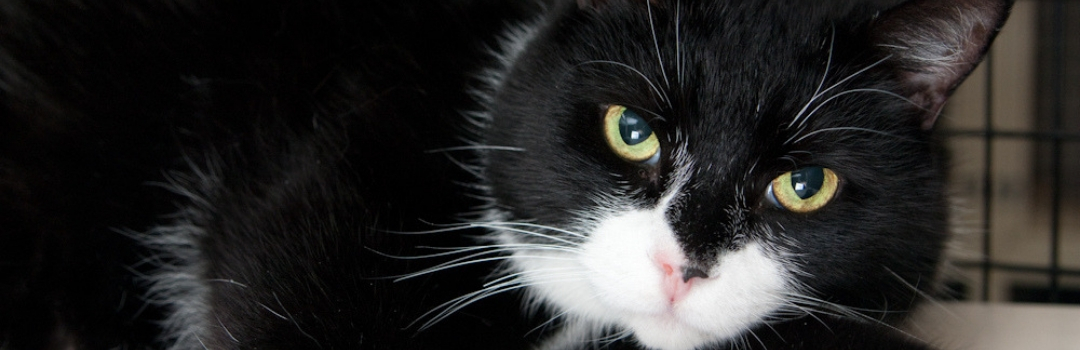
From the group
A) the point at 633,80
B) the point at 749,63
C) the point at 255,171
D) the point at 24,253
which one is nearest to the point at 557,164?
the point at 633,80

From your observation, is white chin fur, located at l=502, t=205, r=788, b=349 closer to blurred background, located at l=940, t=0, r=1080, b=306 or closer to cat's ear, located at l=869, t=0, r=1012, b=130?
cat's ear, located at l=869, t=0, r=1012, b=130

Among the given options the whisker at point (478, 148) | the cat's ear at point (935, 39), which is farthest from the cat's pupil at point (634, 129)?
the cat's ear at point (935, 39)

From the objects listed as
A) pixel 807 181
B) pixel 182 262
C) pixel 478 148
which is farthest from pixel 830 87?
pixel 182 262

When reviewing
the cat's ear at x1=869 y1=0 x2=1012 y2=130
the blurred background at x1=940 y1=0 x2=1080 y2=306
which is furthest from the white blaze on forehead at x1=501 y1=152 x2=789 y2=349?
the blurred background at x1=940 y1=0 x2=1080 y2=306

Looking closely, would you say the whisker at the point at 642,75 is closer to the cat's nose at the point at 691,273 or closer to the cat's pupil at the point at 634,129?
the cat's pupil at the point at 634,129

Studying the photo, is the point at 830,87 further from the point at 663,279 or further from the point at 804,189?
the point at 663,279

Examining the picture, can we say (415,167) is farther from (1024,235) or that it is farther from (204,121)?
(1024,235)
